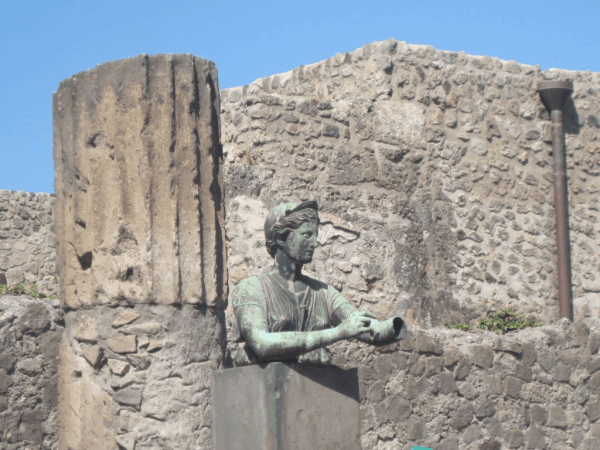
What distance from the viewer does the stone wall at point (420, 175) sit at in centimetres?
1005

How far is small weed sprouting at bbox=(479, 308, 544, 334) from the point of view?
10727mm

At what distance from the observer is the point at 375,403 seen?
8500mm

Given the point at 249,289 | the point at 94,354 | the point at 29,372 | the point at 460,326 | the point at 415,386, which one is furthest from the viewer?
the point at 460,326

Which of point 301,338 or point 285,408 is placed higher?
point 301,338

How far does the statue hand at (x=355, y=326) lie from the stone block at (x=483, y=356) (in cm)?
398

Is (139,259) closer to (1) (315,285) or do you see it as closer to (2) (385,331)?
(1) (315,285)

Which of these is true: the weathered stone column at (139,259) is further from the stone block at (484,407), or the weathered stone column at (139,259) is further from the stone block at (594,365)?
the stone block at (594,365)

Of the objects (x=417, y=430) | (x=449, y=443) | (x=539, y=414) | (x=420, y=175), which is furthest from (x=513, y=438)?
(x=420, y=175)

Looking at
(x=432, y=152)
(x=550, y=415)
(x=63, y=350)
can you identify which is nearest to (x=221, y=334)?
(x=63, y=350)

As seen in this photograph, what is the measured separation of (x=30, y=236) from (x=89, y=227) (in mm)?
6451

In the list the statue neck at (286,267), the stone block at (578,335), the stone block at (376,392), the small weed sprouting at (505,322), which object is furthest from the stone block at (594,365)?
the statue neck at (286,267)

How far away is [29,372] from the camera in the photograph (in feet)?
21.5

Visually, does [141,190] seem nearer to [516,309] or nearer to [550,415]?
[550,415]

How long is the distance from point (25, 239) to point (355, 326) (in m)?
8.06
